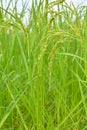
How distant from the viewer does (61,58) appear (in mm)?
1461

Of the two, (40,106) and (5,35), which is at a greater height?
(5,35)

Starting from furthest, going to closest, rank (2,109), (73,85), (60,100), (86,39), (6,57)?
(6,57) → (73,85) → (2,109) → (60,100) → (86,39)

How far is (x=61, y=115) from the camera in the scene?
1350mm

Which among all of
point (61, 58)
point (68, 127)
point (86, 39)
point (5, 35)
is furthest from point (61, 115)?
point (5, 35)

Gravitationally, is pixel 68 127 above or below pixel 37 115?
below

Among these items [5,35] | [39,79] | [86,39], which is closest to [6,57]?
[5,35]

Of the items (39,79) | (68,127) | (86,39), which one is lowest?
(68,127)

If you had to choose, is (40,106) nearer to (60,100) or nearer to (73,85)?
(60,100)

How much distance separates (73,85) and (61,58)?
0.14 metres

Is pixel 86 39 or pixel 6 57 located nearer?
pixel 86 39

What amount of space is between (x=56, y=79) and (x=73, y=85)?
9 cm

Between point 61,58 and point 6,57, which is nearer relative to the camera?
point 61,58

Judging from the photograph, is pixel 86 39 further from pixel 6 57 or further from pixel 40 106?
pixel 6 57

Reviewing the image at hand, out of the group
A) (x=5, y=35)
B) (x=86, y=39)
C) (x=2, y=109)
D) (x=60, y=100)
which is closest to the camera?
(x=86, y=39)
